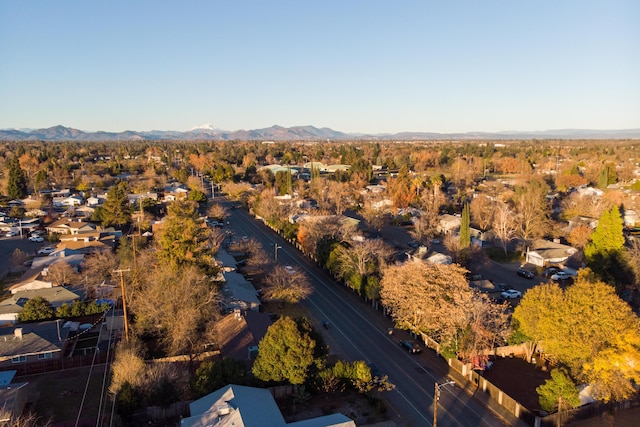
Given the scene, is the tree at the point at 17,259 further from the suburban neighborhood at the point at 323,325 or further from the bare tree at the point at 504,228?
the bare tree at the point at 504,228

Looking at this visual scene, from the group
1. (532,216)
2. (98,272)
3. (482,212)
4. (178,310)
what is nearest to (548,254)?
(532,216)

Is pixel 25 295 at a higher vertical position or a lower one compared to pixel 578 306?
lower

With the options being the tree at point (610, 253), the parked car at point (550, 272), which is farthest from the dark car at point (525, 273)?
the tree at point (610, 253)

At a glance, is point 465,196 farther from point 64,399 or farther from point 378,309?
point 64,399

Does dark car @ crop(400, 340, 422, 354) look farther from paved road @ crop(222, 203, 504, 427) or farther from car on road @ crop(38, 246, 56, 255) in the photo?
car on road @ crop(38, 246, 56, 255)

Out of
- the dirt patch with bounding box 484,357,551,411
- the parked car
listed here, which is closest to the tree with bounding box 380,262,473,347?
the dirt patch with bounding box 484,357,551,411

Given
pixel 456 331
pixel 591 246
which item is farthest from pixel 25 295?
pixel 591 246

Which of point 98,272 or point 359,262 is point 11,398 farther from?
point 359,262
